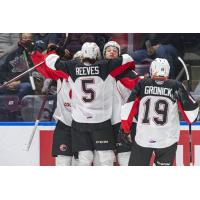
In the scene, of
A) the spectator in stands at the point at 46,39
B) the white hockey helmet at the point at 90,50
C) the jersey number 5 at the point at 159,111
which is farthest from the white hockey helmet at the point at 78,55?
the jersey number 5 at the point at 159,111

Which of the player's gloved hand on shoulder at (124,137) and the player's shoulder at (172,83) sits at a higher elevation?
the player's shoulder at (172,83)

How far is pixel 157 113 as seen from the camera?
5668mm

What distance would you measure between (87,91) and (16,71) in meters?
0.60

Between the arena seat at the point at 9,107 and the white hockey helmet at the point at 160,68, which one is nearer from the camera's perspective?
the white hockey helmet at the point at 160,68

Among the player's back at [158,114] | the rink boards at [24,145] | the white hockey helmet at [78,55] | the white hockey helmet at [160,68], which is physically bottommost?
the rink boards at [24,145]

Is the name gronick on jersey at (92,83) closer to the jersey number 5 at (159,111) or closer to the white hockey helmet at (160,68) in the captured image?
the white hockey helmet at (160,68)

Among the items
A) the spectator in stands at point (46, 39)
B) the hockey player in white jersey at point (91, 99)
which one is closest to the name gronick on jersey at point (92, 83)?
the hockey player in white jersey at point (91, 99)

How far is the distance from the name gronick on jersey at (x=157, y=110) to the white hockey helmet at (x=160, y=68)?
0.21ft

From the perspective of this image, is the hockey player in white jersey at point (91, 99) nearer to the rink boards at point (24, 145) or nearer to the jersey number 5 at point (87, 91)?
the jersey number 5 at point (87, 91)

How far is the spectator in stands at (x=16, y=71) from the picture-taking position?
584cm

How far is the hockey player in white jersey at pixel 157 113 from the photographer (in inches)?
222

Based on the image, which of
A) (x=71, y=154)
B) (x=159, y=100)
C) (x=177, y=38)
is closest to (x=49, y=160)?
(x=71, y=154)

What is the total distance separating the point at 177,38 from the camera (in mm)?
5789
